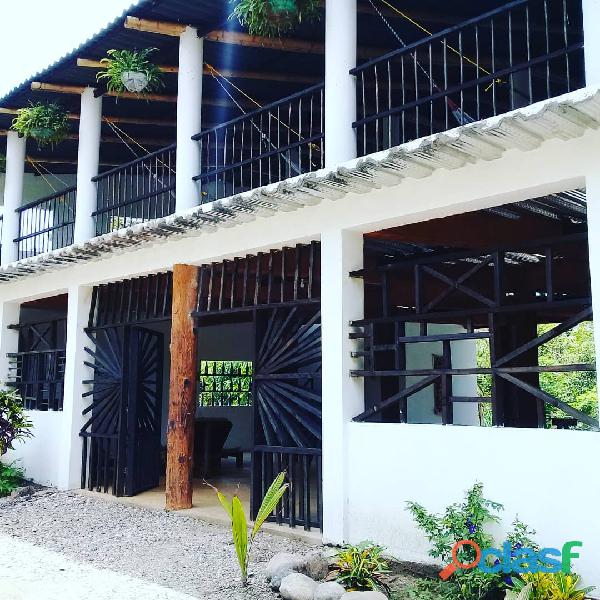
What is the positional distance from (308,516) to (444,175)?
352 centimetres

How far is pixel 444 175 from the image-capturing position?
6.03m

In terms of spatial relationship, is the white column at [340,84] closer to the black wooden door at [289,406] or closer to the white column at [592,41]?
the black wooden door at [289,406]

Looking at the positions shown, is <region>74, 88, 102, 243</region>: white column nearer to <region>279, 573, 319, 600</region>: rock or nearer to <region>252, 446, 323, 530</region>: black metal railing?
<region>252, 446, 323, 530</region>: black metal railing

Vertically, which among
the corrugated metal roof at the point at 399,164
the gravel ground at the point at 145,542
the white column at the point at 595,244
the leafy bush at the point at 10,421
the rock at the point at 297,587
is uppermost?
the corrugated metal roof at the point at 399,164

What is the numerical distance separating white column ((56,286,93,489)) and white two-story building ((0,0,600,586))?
37 mm

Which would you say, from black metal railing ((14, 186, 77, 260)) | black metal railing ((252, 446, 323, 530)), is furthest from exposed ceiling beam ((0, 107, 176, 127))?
black metal railing ((252, 446, 323, 530))

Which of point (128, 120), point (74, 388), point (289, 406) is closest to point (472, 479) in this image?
point (289, 406)

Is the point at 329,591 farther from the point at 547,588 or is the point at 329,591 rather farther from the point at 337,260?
the point at 337,260

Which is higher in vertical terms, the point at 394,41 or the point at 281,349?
the point at 394,41

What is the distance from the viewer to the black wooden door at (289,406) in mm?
7227

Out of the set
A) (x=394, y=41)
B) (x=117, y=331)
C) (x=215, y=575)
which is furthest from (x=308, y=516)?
(x=394, y=41)

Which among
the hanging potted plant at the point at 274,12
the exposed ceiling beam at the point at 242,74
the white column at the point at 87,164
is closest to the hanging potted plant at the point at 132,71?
the exposed ceiling beam at the point at 242,74

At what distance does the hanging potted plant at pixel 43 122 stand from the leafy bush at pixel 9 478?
493 centimetres

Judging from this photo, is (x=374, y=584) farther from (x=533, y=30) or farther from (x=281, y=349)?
(x=533, y=30)
